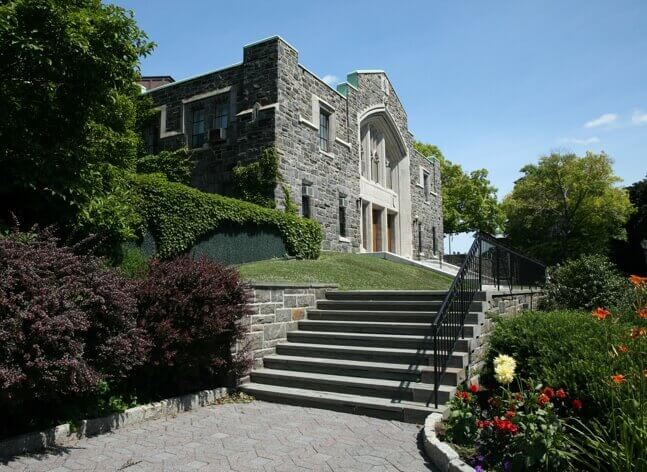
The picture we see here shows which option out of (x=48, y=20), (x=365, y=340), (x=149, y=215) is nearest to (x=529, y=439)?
(x=365, y=340)

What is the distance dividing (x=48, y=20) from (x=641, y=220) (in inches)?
1561

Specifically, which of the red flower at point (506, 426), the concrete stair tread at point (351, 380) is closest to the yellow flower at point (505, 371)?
the red flower at point (506, 426)

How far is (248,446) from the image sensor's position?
16.3 feet

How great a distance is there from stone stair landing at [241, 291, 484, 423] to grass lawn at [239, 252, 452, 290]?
7.87 feet

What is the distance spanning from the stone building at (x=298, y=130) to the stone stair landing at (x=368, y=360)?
352 inches

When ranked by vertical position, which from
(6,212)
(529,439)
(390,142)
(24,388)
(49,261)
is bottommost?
(529,439)

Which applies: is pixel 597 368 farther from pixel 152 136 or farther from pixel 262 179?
pixel 152 136

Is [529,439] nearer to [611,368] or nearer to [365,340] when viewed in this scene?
[611,368]

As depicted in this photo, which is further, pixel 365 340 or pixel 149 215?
pixel 149 215

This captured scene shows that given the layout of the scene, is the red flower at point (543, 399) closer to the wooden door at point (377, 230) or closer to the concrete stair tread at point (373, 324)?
the concrete stair tread at point (373, 324)

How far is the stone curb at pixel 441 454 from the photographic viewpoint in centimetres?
413

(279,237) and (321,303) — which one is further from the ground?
(279,237)

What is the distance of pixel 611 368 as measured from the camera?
4609 mm

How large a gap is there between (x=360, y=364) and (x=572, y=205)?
90.7ft
